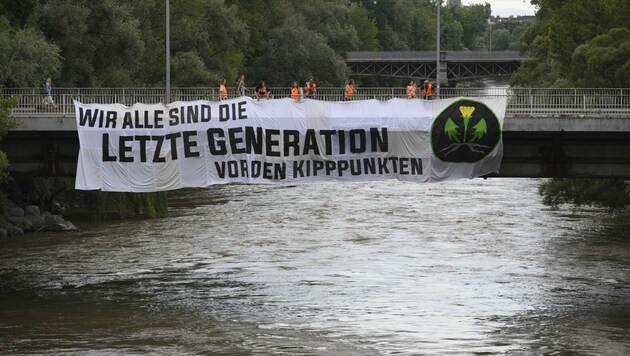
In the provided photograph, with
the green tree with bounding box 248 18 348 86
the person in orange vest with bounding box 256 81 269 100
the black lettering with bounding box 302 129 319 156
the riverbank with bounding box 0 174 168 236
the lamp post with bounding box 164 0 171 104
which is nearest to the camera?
the black lettering with bounding box 302 129 319 156

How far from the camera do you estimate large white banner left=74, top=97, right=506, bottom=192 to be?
134ft

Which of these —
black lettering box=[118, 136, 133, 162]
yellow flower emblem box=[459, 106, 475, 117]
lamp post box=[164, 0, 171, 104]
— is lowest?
black lettering box=[118, 136, 133, 162]

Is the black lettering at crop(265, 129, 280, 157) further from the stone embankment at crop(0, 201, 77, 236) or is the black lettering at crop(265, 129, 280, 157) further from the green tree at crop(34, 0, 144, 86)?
the green tree at crop(34, 0, 144, 86)

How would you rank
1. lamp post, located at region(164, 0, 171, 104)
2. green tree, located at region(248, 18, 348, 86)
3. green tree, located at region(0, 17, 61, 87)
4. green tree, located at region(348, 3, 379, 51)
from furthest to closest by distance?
green tree, located at region(348, 3, 379, 51) → green tree, located at region(248, 18, 348, 86) → green tree, located at region(0, 17, 61, 87) → lamp post, located at region(164, 0, 171, 104)

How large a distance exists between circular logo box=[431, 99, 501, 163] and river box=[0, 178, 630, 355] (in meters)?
4.52

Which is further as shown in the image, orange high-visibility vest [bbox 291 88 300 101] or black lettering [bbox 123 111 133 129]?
orange high-visibility vest [bbox 291 88 300 101]

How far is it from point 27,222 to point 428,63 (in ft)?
284

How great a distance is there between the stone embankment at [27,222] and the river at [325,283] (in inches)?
41.8

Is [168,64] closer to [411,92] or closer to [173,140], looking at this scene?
[173,140]

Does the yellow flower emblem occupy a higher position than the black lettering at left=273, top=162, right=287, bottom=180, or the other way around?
the yellow flower emblem

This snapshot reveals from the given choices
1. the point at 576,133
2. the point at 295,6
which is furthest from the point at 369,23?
the point at 576,133

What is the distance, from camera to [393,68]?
14312cm

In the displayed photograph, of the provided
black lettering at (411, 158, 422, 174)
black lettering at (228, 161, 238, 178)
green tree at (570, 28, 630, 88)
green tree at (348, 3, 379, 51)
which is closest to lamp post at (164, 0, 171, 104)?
black lettering at (228, 161, 238, 178)

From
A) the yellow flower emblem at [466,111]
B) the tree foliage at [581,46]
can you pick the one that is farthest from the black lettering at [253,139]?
the tree foliage at [581,46]
